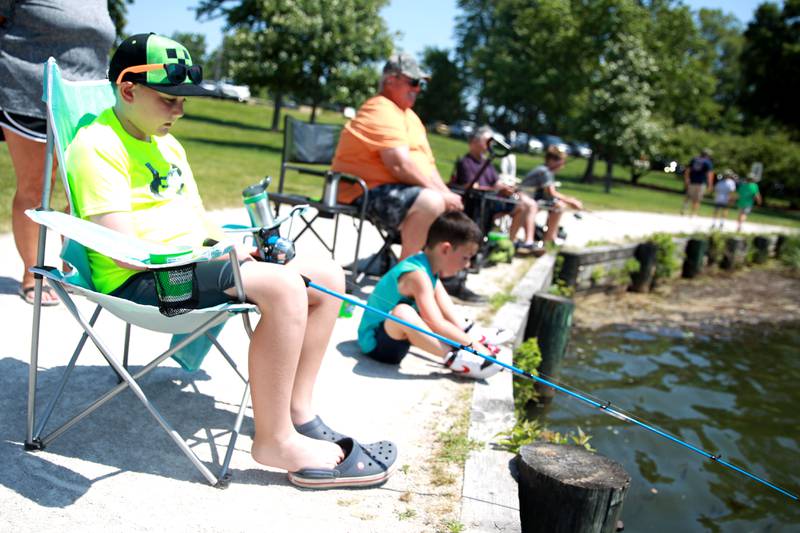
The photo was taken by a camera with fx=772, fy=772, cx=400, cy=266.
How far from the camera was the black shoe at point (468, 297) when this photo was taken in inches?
242

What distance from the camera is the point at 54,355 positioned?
3.57 metres

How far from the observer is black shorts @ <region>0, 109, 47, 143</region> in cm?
400

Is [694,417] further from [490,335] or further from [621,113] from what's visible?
[621,113]

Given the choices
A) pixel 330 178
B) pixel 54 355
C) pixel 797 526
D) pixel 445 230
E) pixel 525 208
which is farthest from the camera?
Answer: pixel 525 208

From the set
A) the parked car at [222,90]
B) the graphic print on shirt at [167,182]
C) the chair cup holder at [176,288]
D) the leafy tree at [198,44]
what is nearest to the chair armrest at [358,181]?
the parked car at [222,90]

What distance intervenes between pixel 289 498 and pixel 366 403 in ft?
3.40

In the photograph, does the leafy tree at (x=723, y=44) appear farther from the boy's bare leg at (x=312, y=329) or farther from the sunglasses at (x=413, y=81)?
the boy's bare leg at (x=312, y=329)

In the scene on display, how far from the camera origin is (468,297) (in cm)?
617

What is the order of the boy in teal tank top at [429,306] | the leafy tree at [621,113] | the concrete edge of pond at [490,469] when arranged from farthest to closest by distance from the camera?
the leafy tree at [621,113]
the boy in teal tank top at [429,306]
the concrete edge of pond at [490,469]

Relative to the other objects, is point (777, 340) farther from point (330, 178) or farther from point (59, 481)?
point (59, 481)

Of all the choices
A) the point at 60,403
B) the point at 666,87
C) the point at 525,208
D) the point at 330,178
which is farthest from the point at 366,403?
the point at 666,87

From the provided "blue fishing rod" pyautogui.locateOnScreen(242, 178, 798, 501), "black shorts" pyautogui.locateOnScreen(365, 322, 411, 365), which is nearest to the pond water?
"black shorts" pyautogui.locateOnScreen(365, 322, 411, 365)

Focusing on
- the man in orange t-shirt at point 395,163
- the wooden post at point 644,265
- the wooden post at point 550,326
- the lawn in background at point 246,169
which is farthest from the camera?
the wooden post at point 644,265

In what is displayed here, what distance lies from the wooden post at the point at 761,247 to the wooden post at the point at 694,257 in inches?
129
